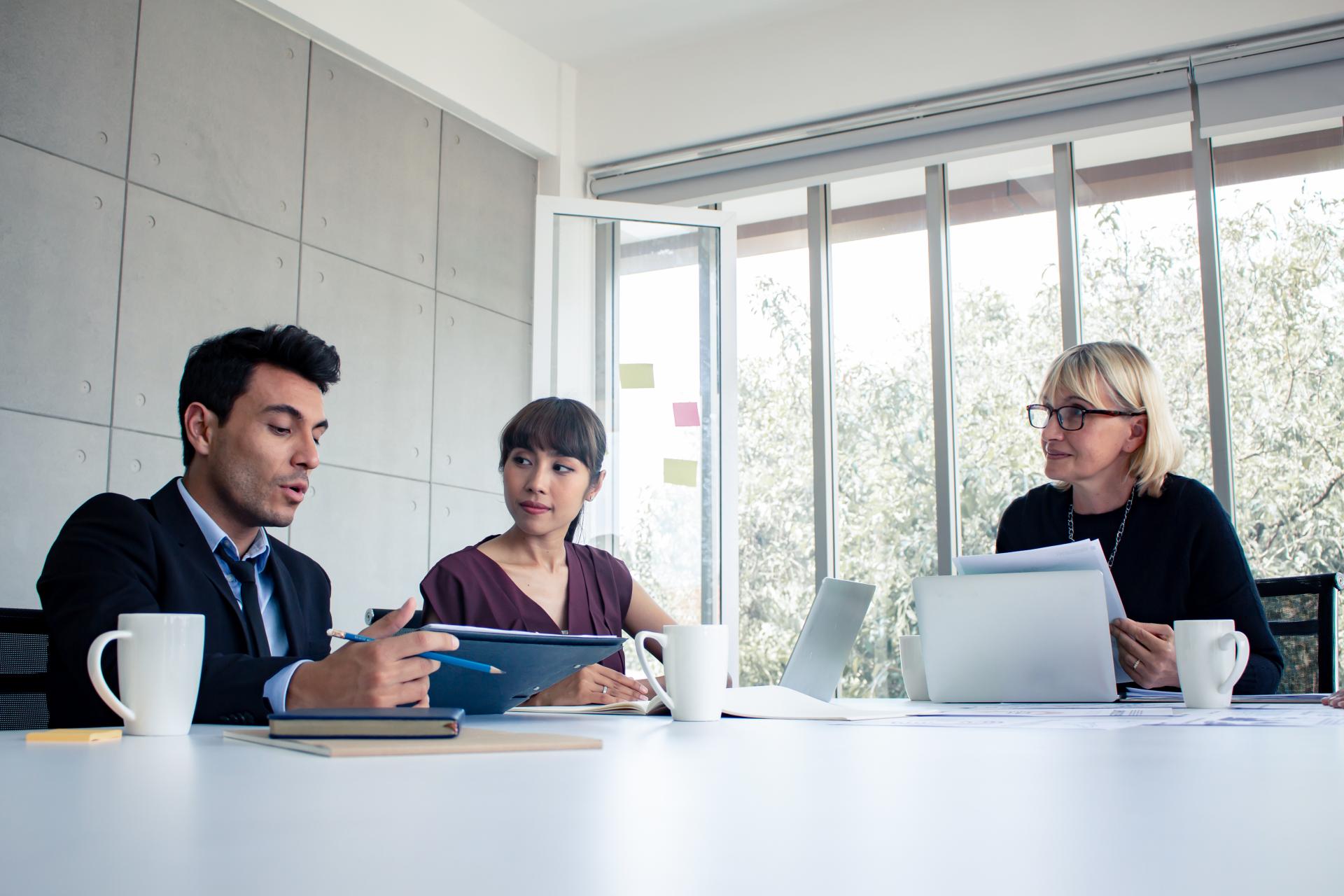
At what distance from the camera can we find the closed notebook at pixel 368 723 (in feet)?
2.65

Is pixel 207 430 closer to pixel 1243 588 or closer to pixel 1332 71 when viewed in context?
pixel 1243 588

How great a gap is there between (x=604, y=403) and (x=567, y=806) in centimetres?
373

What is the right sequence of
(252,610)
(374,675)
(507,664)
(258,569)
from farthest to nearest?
(258,569) < (252,610) < (507,664) < (374,675)

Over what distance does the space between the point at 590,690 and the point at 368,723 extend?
89 centimetres

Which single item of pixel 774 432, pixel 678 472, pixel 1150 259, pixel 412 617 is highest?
pixel 1150 259

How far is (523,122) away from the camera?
14.8 ft

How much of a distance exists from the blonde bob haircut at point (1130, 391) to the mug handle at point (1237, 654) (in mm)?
941

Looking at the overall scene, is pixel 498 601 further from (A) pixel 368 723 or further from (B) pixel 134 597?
(A) pixel 368 723

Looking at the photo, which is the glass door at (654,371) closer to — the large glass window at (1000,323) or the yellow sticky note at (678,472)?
the yellow sticky note at (678,472)

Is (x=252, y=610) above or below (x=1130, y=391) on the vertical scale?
below

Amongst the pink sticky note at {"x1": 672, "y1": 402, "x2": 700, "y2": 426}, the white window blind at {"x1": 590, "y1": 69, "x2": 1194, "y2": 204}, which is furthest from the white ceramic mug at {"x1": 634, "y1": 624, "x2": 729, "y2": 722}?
the white window blind at {"x1": 590, "y1": 69, "x2": 1194, "y2": 204}

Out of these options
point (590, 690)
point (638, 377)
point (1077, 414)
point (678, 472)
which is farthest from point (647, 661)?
point (638, 377)

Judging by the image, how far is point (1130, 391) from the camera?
241 centimetres

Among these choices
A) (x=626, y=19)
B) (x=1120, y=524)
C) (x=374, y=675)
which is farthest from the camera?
(x=626, y=19)
